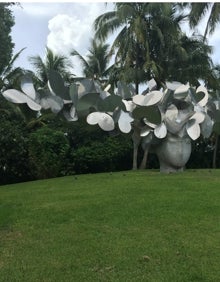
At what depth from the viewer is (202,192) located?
8500 millimetres

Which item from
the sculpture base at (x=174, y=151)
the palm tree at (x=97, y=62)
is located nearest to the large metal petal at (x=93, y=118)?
the sculpture base at (x=174, y=151)

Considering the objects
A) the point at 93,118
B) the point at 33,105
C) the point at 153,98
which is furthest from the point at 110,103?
the point at 33,105

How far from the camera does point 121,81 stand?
18.1 meters

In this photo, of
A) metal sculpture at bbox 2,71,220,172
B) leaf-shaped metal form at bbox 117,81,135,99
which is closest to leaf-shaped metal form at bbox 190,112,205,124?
metal sculpture at bbox 2,71,220,172

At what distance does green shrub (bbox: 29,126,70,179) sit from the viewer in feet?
48.8

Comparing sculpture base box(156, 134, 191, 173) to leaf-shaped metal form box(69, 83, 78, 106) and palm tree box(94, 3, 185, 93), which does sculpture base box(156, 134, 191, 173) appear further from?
palm tree box(94, 3, 185, 93)

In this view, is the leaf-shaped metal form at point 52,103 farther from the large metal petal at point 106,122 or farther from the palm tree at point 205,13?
the palm tree at point 205,13

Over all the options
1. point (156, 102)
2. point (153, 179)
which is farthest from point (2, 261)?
point (156, 102)

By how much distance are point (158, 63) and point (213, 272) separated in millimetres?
16612

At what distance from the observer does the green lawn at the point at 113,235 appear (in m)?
4.57

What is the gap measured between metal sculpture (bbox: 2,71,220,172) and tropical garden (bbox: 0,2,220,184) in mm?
611

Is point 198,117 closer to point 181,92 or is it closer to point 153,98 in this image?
point 181,92

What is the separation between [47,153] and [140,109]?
13.1 feet

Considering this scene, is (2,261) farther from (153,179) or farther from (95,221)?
(153,179)
